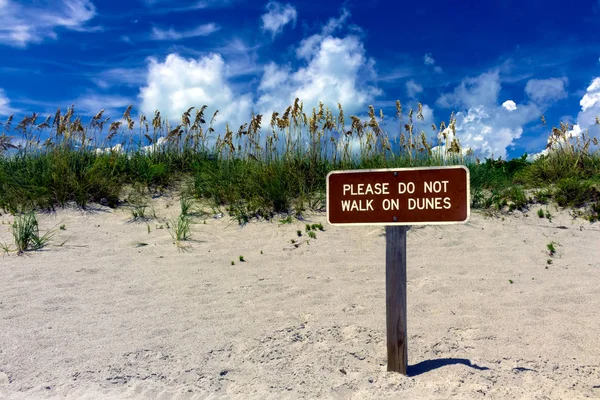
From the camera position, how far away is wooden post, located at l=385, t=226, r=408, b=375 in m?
4.22

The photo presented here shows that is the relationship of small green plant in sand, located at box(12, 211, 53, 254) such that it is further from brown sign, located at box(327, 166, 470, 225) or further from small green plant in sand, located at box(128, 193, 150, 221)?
brown sign, located at box(327, 166, 470, 225)

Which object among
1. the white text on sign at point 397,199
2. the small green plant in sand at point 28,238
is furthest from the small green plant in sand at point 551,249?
the small green plant in sand at point 28,238

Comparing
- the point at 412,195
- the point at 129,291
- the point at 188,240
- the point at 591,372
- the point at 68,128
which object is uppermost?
the point at 68,128

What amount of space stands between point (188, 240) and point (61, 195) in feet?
10.5

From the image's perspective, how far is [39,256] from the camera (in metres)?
7.80

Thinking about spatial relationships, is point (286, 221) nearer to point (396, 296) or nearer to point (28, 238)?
point (28, 238)

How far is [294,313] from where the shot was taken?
5.63m

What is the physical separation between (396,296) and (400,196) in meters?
0.83

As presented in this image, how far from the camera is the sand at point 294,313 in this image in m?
4.23

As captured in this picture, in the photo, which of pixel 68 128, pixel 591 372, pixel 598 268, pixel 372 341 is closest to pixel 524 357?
pixel 591 372

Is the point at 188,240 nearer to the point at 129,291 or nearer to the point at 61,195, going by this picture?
the point at 129,291

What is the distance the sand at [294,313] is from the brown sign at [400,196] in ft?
4.35

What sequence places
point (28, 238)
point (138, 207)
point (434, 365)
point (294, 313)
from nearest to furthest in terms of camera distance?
point (434, 365), point (294, 313), point (28, 238), point (138, 207)

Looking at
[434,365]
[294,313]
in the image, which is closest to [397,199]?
[434,365]
